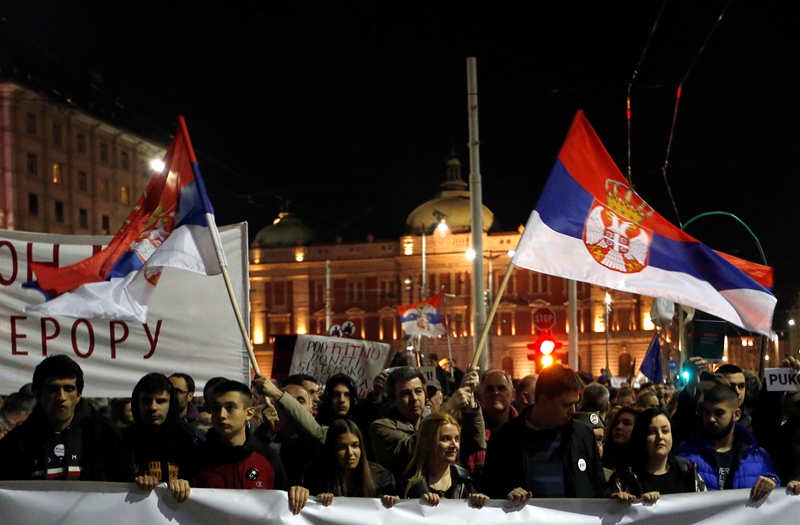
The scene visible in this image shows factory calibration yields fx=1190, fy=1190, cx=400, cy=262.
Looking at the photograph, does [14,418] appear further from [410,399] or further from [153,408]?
[410,399]

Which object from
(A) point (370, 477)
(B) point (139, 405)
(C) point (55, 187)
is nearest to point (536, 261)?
(A) point (370, 477)

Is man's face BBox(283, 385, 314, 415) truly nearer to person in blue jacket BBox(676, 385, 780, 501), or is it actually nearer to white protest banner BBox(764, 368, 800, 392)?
person in blue jacket BBox(676, 385, 780, 501)

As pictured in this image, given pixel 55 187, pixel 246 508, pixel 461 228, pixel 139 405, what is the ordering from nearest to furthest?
1. pixel 246 508
2. pixel 139 405
3. pixel 55 187
4. pixel 461 228

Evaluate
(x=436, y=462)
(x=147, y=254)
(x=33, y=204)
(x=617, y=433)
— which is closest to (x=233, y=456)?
(x=436, y=462)

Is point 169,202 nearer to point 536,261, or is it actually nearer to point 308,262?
point 536,261

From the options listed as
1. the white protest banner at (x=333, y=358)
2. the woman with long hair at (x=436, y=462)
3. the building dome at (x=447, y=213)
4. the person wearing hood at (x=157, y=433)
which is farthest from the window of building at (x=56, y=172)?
the woman with long hair at (x=436, y=462)

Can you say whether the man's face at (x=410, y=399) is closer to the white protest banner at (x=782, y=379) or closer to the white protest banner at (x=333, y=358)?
the white protest banner at (x=782, y=379)

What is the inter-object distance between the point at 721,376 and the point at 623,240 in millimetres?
972

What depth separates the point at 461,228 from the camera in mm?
86188

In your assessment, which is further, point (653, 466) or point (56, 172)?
point (56, 172)

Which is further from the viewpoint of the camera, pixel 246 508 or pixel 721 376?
pixel 721 376

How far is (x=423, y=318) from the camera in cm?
2905

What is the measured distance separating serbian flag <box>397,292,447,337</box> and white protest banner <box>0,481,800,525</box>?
2307cm

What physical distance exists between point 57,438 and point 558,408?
2.22 m
